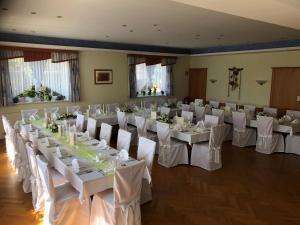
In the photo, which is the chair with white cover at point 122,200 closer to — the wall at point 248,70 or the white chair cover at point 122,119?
the white chair cover at point 122,119

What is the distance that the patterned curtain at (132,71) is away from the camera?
33.5 ft

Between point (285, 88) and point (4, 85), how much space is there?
9.16m

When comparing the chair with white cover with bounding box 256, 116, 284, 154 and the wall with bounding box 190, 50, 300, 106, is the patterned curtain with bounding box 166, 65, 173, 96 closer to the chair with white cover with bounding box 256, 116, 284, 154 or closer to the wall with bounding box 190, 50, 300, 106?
the wall with bounding box 190, 50, 300, 106

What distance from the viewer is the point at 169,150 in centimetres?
566

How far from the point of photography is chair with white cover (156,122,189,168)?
5.66 m

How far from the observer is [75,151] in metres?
4.26

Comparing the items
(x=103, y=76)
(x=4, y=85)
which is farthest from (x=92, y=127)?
(x=103, y=76)

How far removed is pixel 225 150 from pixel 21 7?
19.1ft

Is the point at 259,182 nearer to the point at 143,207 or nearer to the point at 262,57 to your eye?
the point at 143,207

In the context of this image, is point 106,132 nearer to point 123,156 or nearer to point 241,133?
point 123,156

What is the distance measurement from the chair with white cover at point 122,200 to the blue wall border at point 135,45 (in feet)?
20.3

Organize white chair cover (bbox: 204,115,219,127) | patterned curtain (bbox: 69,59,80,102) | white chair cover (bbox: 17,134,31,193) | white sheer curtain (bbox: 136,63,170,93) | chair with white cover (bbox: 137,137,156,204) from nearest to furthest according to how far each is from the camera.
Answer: chair with white cover (bbox: 137,137,156,204), white chair cover (bbox: 17,134,31,193), white chair cover (bbox: 204,115,219,127), patterned curtain (bbox: 69,59,80,102), white sheer curtain (bbox: 136,63,170,93)

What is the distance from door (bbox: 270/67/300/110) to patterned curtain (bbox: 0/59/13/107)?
348 inches

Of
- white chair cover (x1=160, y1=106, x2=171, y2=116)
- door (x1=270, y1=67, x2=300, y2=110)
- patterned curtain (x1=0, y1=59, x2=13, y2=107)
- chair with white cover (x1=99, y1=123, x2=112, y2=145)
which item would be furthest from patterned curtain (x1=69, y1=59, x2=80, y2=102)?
door (x1=270, y1=67, x2=300, y2=110)
